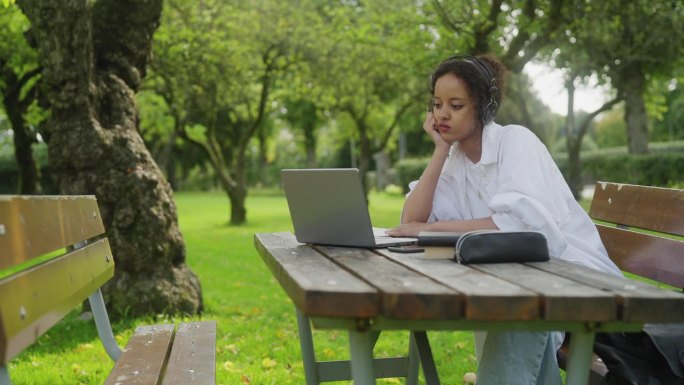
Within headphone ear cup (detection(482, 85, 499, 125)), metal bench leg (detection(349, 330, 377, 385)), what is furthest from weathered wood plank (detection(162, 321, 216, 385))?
headphone ear cup (detection(482, 85, 499, 125))

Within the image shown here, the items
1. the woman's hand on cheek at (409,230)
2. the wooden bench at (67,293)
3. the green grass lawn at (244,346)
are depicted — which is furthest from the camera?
the green grass lawn at (244,346)

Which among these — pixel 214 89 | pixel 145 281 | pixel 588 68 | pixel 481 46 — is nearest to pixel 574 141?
pixel 588 68

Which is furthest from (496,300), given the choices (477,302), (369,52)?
(369,52)

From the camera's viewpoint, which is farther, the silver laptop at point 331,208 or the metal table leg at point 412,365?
the metal table leg at point 412,365

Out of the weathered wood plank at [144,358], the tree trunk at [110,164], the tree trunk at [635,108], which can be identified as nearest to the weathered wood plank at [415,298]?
the weathered wood plank at [144,358]

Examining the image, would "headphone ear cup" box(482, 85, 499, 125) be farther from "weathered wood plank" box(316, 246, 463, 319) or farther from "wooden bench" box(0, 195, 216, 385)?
"wooden bench" box(0, 195, 216, 385)

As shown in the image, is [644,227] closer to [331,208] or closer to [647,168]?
[331,208]

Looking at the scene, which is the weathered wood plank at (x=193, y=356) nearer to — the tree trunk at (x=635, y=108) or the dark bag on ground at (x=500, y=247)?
the dark bag on ground at (x=500, y=247)

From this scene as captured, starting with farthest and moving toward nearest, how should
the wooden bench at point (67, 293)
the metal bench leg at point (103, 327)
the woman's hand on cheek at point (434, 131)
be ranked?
1. the metal bench leg at point (103, 327)
2. the woman's hand on cheek at point (434, 131)
3. the wooden bench at point (67, 293)

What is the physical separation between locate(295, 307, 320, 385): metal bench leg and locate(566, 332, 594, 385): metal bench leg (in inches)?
68.1

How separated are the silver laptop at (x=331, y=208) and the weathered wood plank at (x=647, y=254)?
1.05 metres

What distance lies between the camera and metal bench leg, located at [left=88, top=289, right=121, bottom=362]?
3.74 m

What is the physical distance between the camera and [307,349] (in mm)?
3854

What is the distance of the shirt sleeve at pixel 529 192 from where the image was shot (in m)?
2.91
